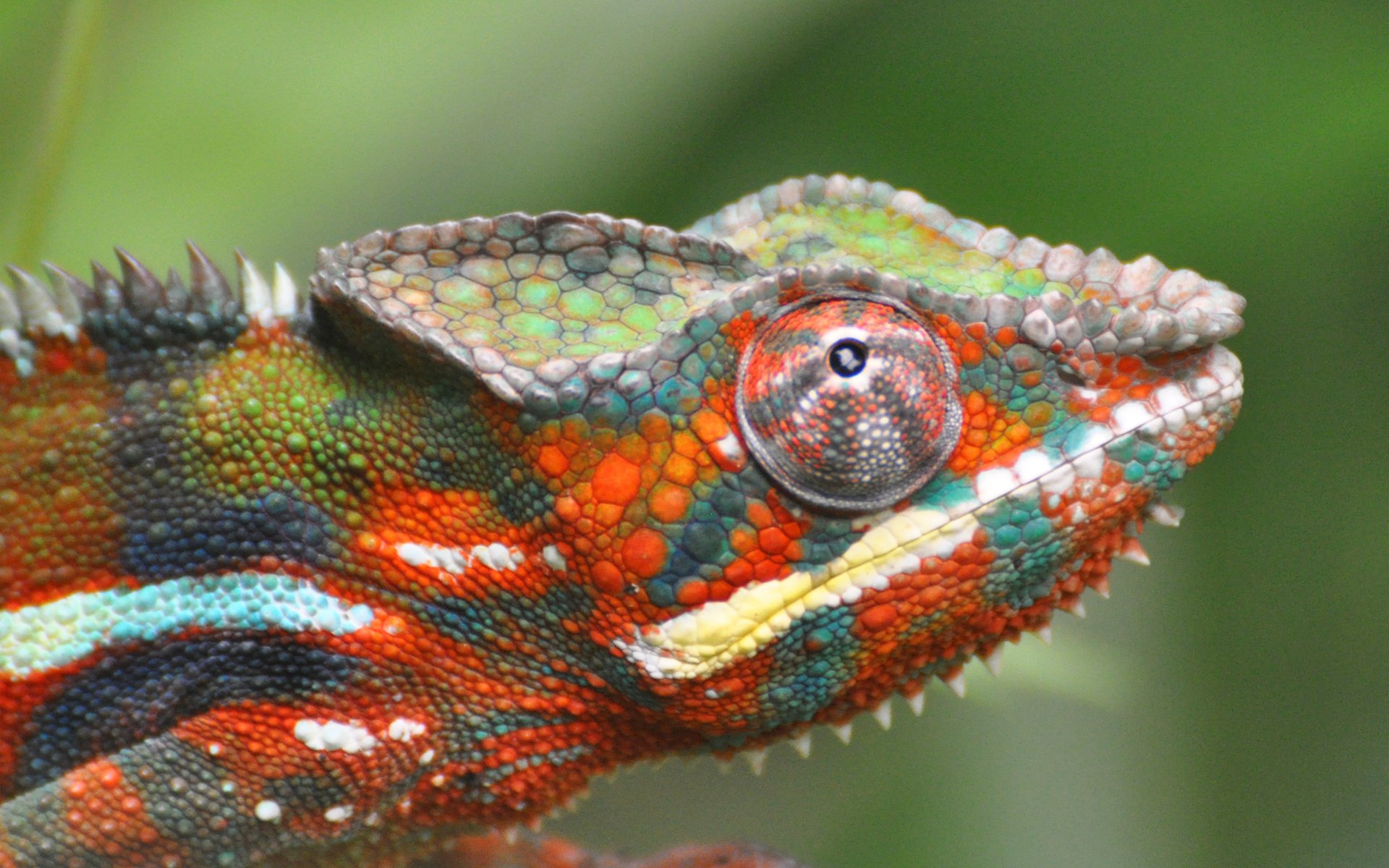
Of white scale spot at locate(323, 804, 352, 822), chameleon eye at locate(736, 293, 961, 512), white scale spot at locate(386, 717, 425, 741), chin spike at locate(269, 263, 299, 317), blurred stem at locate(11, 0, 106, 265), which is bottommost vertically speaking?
white scale spot at locate(323, 804, 352, 822)

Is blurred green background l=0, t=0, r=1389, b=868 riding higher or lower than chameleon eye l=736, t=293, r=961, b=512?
higher

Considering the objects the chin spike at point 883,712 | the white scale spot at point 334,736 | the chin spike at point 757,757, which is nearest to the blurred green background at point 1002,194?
the chin spike at point 757,757

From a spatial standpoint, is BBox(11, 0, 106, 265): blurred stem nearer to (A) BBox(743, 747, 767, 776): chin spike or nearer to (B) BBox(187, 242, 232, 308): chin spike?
(B) BBox(187, 242, 232, 308): chin spike

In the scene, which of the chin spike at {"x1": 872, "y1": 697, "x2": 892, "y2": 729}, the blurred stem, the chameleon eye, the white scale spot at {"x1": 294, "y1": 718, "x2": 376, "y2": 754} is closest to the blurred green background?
the blurred stem

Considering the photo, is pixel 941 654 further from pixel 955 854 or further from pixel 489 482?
pixel 955 854

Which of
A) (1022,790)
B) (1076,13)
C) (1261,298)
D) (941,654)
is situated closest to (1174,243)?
(1261,298)

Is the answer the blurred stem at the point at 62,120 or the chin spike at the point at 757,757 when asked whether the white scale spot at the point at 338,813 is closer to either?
the chin spike at the point at 757,757

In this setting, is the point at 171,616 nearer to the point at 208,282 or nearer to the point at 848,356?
the point at 208,282
